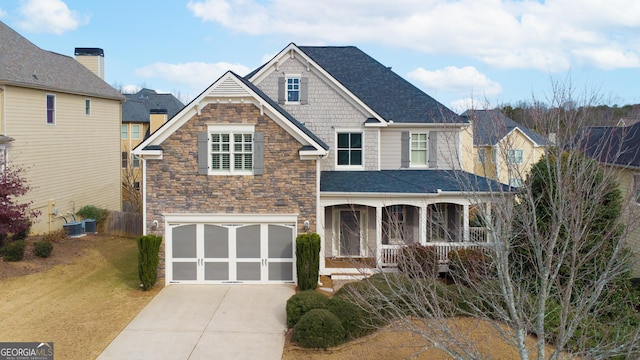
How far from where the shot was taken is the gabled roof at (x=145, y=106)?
151ft

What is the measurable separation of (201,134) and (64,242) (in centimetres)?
1010

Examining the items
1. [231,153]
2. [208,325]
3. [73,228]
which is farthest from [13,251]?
[208,325]

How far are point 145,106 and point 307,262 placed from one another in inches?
1476

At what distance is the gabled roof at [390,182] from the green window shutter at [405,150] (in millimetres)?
486

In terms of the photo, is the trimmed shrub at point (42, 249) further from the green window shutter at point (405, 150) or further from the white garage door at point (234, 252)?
the green window shutter at point (405, 150)

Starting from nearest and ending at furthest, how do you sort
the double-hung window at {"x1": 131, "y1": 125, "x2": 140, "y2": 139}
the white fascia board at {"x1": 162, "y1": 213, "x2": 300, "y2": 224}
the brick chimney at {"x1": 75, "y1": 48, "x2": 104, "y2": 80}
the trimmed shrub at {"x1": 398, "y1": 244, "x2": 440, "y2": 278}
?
the trimmed shrub at {"x1": 398, "y1": 244, "x2": 440, "y2": 278}
the white fascia board at {"x1": 162, "y1": 213, "x2": 300, "y2": 224}
the brick chimney at {"x1": 75, "y1": 48, "x2": 104, "y2": 80}
the double-hung window at {"x1": 131, "y1": 125, "x2": 140, "y2": 139}

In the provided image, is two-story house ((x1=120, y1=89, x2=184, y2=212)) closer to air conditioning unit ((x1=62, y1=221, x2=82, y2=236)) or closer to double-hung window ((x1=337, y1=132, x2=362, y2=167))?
air conditioning unit ((x1=62, y1=221, x2=82, y2=236))

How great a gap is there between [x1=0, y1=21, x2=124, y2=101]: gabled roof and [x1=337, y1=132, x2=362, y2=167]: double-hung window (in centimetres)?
1396

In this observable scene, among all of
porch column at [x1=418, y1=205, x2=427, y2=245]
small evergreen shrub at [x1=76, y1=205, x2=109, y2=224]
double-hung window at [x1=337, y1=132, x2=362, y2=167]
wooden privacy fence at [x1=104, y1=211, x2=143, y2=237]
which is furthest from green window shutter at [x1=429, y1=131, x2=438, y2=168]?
small evergreen shrub at [x1=76, y1=205, x2=109, y2=224]

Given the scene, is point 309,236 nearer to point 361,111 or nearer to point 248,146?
point 248,146

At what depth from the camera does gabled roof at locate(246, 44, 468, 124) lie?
23141 mm

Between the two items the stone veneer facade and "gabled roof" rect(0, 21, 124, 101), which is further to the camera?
"gabled roof" rect(0, 21, 124, 101)

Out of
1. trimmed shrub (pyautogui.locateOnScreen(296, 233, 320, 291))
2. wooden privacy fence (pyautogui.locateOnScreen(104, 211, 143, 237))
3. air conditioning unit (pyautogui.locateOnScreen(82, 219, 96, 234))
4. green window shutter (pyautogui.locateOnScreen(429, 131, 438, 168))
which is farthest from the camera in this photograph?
air conditioning unit (pyautogui.locateOnScreen(82, 219, 96, 234))

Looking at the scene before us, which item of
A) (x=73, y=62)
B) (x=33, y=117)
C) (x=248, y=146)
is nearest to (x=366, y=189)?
(x=248, y=146)
